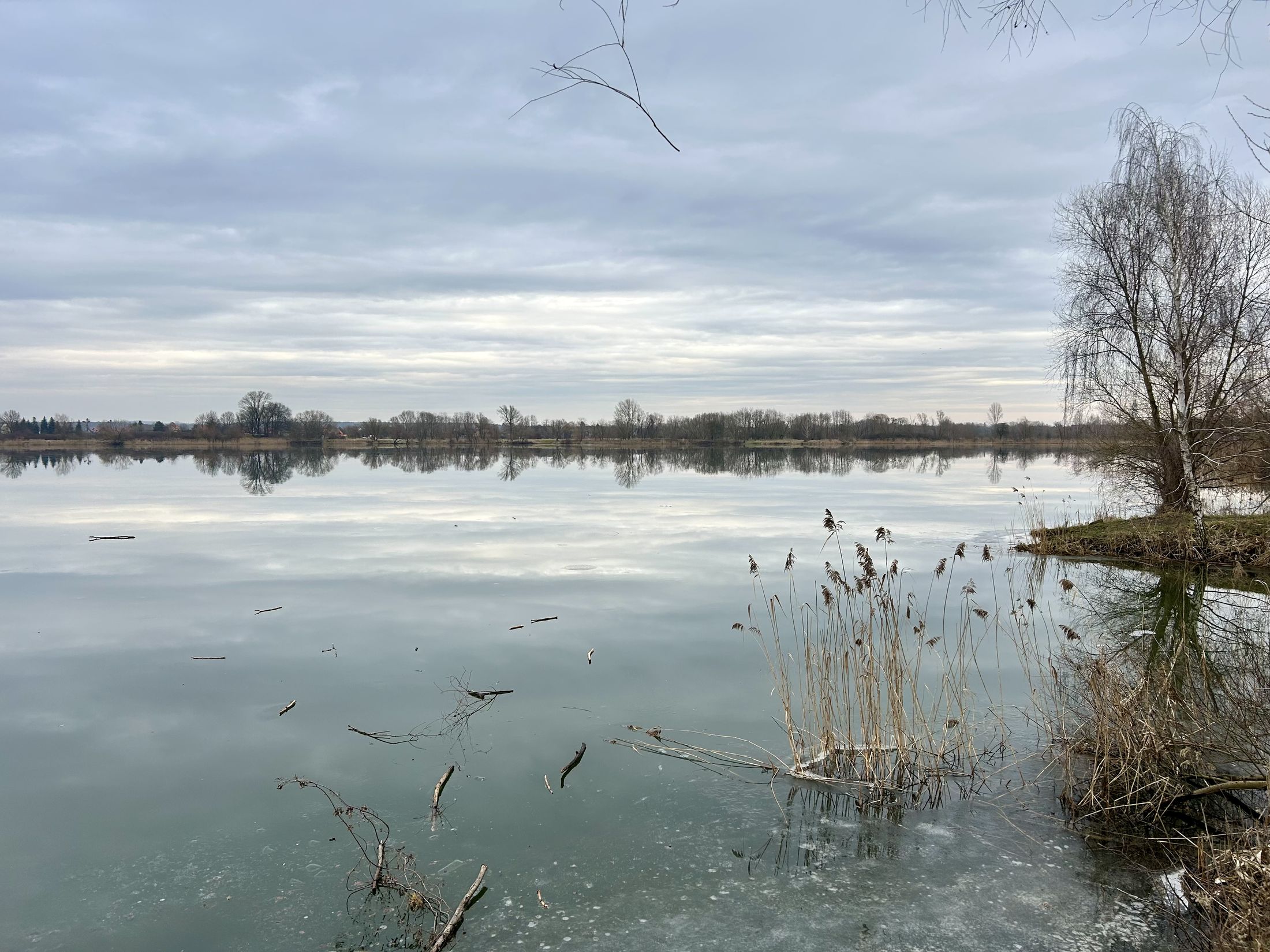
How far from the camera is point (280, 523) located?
18.9 m

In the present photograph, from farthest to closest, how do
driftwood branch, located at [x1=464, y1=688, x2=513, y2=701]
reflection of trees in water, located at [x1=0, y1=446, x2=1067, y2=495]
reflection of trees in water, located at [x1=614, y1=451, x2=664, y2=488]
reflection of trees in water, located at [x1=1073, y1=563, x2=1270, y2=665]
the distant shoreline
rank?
the distant shoreline
reflection of trees in water, located at [x1=0, y1=446, x2=1067, y2=495]
reflection of trees in water, located at [x1=614, y1=451, x2=664, y2=488]
reflection of trees in water, located at [x1=1073, y1=563, x2=1270, y2=665]
driftwood branch, located at [x1=464, y1=688, x2=513, y2=701]

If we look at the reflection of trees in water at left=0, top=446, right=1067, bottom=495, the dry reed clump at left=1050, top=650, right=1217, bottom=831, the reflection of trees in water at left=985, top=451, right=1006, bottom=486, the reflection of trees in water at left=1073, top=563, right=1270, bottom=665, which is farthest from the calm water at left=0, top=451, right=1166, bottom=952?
the reflection of trees in water at left=985, top=451, right=1006, bottom=486

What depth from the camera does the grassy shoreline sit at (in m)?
13.5

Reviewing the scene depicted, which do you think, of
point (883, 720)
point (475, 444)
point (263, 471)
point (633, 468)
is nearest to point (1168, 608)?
point (883, 720)

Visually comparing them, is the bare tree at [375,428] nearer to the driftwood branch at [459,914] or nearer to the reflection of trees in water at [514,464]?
the reflection of trees in water at [514,464]

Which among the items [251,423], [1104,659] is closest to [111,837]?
[1104,659]

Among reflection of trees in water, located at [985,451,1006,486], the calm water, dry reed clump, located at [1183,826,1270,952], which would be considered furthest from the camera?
reflection of trees in water, located at [985,451,1006,486]

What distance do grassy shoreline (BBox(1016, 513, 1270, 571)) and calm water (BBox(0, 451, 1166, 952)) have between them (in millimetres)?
2885

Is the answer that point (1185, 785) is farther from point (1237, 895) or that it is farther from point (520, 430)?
point (520, 430)

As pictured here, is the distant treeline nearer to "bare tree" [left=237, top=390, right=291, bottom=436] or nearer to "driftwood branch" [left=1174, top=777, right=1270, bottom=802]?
"bare tree" [left=237, top=390, right=291, bottom=436]

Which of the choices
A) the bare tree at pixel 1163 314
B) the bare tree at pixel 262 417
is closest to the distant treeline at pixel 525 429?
the bare tree at pixel 262 417

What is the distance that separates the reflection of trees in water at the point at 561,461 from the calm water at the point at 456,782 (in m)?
18.5

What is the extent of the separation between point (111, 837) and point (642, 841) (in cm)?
289

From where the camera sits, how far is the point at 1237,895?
338cm
